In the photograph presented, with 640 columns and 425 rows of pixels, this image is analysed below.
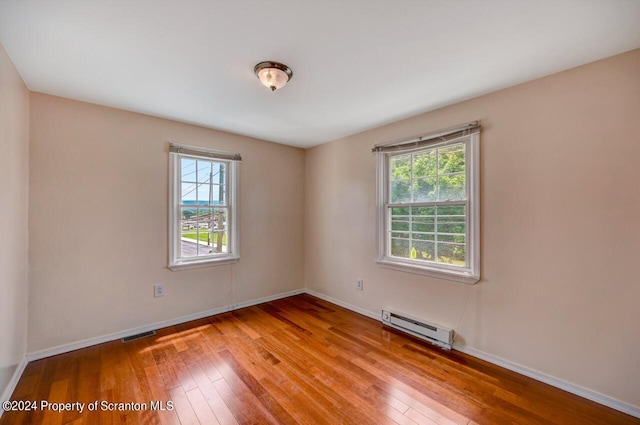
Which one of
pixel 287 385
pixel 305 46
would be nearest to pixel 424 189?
pixel 305 46

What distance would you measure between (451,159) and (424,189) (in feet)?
1.30

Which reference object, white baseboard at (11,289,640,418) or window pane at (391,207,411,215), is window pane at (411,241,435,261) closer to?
window pane at (391,207,411,215)

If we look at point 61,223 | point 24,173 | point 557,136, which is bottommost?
point 61,223

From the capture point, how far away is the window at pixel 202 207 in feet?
9.81

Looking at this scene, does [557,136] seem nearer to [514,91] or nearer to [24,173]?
[514,91]

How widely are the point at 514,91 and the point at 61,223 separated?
412cm

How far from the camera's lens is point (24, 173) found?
6.95 feet

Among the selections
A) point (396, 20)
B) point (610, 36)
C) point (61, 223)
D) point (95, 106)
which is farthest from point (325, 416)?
point (95, 106)

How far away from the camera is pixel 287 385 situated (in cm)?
194

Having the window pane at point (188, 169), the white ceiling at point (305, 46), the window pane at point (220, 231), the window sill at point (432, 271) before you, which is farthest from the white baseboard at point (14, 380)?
the window sill at point (432, 271)

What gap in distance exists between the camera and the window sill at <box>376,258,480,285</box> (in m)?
2.39

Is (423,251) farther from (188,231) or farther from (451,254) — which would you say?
(188,231)

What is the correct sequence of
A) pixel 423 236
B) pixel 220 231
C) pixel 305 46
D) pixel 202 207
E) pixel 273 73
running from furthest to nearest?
pixel 220 231, pixel 202 207, pixel 423 236, pixel 273 73, pixel 305 46

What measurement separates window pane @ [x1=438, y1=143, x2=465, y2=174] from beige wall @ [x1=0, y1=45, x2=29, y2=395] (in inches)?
133
